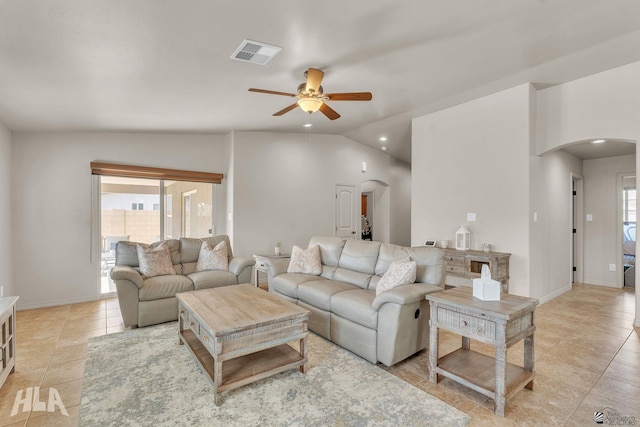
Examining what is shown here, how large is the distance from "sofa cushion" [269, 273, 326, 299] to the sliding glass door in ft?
8.20

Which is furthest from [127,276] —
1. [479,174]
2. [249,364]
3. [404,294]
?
[479,174]

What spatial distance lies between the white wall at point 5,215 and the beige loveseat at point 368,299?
3.40 metres

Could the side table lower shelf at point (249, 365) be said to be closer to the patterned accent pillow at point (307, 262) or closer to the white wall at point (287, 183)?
the patterned accent pillow at point (307, 262)

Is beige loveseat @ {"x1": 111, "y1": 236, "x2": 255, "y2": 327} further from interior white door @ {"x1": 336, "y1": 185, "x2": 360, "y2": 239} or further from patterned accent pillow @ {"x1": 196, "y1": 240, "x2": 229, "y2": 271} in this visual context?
interior white door @ {"x1": 336, "y1": 185, "x2": 360, "y2": 239}

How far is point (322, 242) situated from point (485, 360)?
2.35 metres

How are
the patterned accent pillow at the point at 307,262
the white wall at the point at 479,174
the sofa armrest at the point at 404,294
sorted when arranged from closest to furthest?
the sofa armrest at the point at 404,294 → the patterned accent pillow at the point at 307,262 → the white wall at the point at 479,174

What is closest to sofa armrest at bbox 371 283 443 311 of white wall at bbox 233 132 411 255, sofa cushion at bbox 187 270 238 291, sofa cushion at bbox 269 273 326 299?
sofa cushion at bbox 269 273 326 299

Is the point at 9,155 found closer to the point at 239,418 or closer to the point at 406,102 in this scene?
the point at 239,418

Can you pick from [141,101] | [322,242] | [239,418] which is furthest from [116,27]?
[322,242]

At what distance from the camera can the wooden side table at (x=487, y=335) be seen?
207 centimetres

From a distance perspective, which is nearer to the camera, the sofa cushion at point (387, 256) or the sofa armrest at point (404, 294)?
the sofa armrest at point (404, 294)

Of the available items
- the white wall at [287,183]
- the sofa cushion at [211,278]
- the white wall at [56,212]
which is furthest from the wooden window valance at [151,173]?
the sofa cushion at [211,278]

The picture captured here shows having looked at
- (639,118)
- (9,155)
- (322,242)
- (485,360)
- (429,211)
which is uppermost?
(639,118)

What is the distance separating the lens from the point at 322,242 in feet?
14.4
